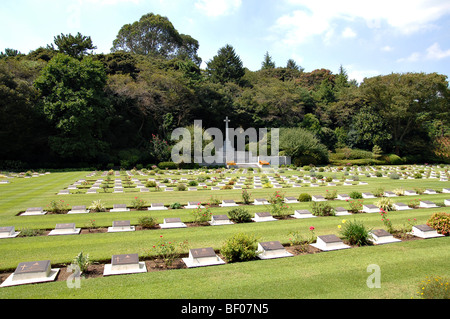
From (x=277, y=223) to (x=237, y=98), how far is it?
4230 cm

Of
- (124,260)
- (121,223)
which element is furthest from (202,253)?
(121,223)

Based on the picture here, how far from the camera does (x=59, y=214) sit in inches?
453

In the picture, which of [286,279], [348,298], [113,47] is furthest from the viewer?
[113,47]

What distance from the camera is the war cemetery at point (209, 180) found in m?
6.25

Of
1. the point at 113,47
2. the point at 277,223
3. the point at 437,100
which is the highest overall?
the point at 113,47

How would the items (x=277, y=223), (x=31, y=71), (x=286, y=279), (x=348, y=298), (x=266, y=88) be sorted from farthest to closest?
(x=266, y=88)
(x=31, y=71)
(x=277, y=223)
(x=286, y=279)
(x=348, y=298)

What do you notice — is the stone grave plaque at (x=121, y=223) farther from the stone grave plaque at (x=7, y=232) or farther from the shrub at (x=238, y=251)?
the shrub at (x=238, y=251)

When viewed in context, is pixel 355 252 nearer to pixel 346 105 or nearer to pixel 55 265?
pixel 55 265

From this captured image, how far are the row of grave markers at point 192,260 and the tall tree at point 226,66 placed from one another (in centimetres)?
5066

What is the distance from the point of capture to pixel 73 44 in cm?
4256

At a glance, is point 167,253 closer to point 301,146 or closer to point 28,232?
point 28,232

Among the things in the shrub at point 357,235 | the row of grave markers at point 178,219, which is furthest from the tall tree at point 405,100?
the shrub at point 357,235

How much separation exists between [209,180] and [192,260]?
16838 mm

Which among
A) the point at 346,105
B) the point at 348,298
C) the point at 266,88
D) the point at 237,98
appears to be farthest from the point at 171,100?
the point at 348,298
